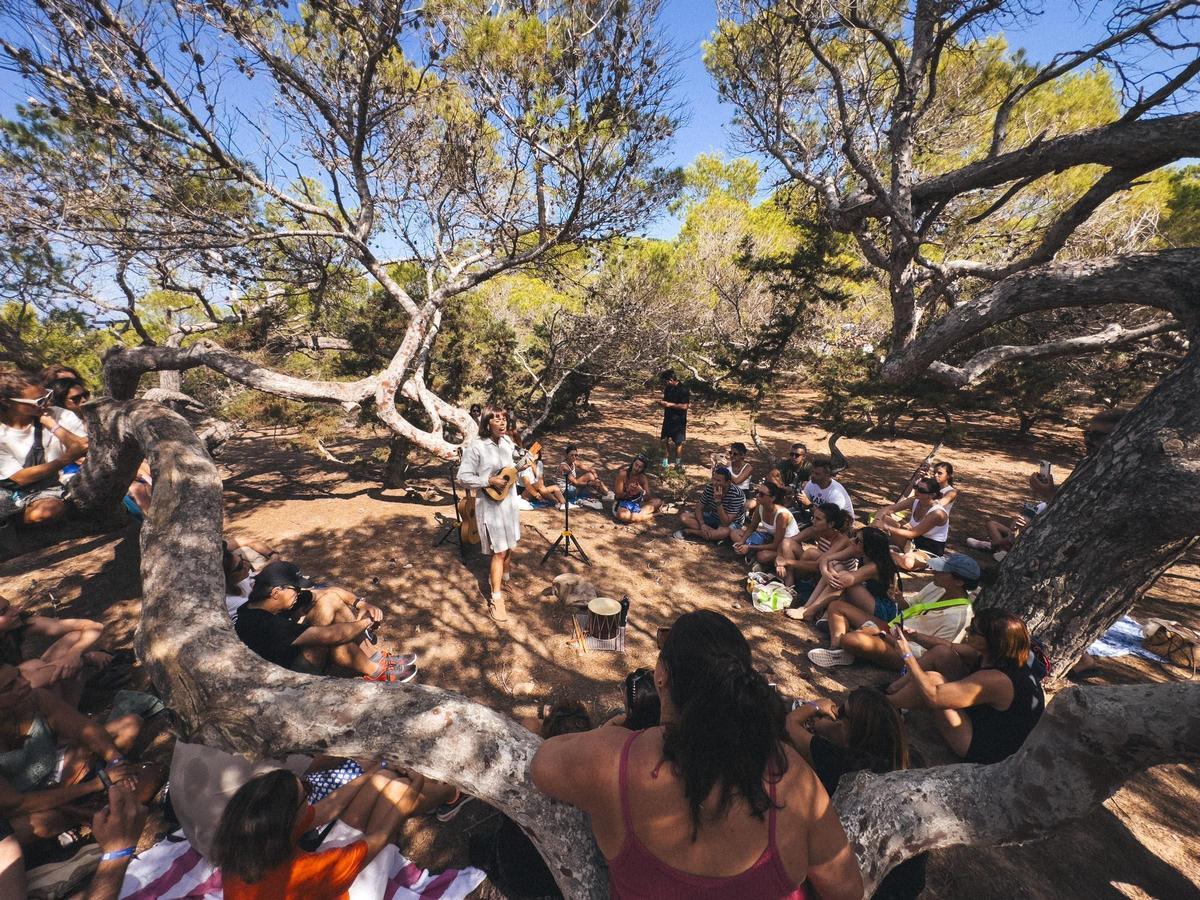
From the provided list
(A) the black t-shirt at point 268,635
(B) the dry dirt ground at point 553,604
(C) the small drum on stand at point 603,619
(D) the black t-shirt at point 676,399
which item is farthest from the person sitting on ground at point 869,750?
(D) the black t-shirt at point 676,399

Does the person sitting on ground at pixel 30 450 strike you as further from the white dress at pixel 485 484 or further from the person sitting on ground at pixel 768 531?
the person sitting on ground at pixel 768 531

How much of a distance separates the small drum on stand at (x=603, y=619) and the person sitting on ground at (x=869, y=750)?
189cm

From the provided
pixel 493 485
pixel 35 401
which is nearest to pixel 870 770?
pixel 493 485

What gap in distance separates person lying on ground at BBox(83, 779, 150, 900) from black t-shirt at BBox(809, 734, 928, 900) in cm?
365

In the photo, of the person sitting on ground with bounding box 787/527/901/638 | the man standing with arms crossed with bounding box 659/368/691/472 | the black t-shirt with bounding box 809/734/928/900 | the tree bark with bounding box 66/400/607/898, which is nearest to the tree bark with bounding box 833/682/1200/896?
the black t-shirt with bounding box 809/734/928/900

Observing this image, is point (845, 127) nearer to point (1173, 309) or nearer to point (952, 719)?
point (1173, 309)

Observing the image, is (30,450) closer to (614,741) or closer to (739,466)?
(614,741)

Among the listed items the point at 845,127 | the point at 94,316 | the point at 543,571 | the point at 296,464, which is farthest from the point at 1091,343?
the point at 94,316

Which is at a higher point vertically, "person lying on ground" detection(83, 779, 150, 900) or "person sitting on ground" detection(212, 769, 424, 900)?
"person sitting on ground" detection(212, 769, 424, 900)

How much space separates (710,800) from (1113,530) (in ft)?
11.9

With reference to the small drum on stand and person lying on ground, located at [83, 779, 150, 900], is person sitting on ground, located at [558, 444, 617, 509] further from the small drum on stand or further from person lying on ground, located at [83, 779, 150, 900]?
person lying on ground, located at [83, 779, 150, 900]

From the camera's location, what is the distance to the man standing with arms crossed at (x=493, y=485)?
4793mm

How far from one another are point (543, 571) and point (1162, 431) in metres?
5.44

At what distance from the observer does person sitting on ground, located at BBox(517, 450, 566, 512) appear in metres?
7.90
